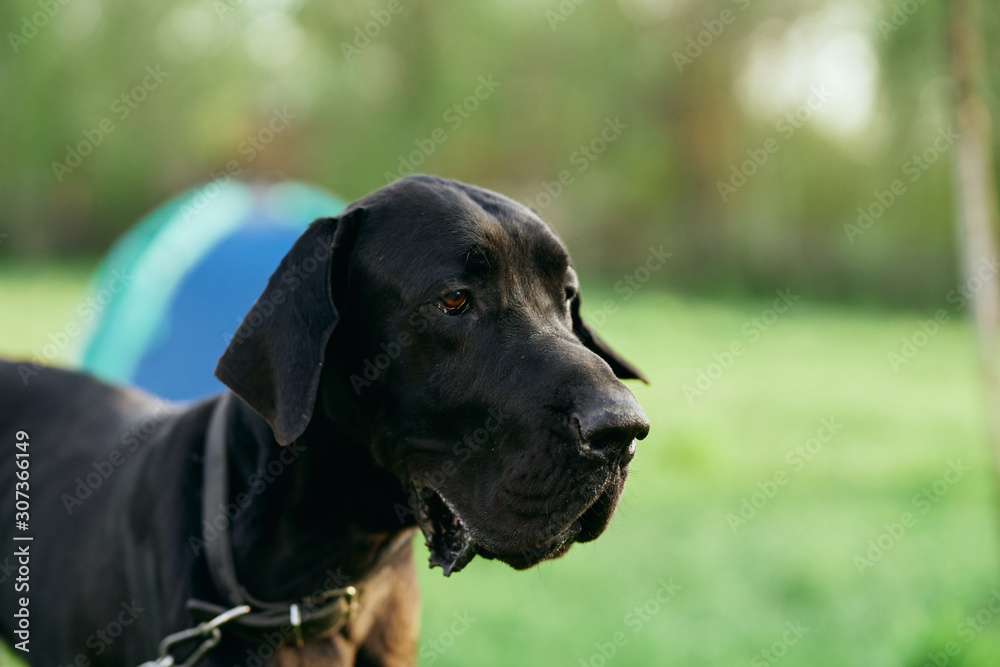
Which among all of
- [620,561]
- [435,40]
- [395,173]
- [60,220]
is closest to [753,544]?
[620,561]

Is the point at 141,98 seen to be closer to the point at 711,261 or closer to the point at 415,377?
the point at 711,261

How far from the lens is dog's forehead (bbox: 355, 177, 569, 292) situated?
2340mm

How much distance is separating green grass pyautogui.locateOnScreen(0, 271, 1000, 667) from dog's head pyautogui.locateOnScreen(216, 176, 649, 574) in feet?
2.09

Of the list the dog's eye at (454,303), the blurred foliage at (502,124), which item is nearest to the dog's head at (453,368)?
the dog's eye at (454,303)

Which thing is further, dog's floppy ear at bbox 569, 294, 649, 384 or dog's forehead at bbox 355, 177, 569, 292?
dog's floppy ear at bbox 569, 294, 649, 384

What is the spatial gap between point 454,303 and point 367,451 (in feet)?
1.61

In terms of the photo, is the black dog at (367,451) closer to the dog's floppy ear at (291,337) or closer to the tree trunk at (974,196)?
the dog's floppy ear at (291,337)

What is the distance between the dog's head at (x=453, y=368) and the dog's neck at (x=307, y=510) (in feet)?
0.33

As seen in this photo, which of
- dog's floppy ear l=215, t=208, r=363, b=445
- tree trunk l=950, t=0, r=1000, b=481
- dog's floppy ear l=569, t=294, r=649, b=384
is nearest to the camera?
dog's floppy ear l=215, t=208, r=363, b=445

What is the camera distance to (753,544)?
5520 millimetres

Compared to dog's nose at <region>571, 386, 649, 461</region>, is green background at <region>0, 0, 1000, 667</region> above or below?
below

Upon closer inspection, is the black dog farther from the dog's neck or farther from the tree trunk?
the tree trunk

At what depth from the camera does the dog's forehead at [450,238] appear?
2.34 m

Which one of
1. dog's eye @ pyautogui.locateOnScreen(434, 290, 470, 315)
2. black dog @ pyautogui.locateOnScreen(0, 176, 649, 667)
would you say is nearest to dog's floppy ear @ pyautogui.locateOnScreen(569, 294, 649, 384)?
black dog @ pyautogui.locateOnScreen(0, 176, 649, 667)
